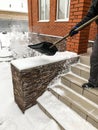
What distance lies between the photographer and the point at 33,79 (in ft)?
7.77

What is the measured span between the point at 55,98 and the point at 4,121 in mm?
1008

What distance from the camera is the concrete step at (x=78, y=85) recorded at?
213 centimetres

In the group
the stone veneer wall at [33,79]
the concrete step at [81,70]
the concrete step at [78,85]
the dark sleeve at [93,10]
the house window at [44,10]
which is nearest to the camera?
the dark sleeve at [93,10]

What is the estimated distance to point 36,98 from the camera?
260 centimetres

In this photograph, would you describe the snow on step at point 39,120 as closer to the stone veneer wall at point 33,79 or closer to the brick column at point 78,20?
the stone veneer wall at point 33,79

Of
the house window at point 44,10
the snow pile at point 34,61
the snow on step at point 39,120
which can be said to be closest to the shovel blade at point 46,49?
the snow pile at point 34,61

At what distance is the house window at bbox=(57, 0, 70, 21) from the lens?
16.8 ft

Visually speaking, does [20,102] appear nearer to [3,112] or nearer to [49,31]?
[3,112]

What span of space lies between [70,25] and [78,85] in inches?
58.1

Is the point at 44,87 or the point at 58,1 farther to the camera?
the point at 58,1

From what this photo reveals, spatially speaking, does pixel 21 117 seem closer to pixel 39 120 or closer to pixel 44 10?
pixel 39 120

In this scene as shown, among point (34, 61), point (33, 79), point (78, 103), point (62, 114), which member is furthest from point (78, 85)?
point (34, 61)

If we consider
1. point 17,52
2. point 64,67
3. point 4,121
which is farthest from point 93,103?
point 17,52

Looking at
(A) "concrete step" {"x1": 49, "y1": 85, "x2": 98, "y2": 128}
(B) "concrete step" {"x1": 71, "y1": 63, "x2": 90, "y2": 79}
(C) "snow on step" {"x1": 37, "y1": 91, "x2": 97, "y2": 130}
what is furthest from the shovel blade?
(C) "snow on step" {"x1": 37, "y1": 91, "x2": 97, "y2": 130}
